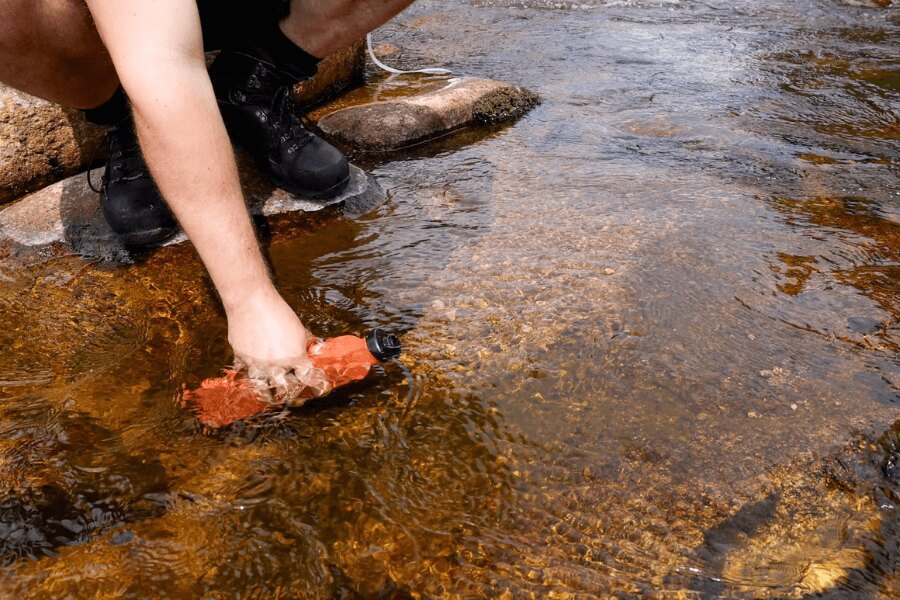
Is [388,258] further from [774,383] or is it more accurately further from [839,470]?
[839,470]

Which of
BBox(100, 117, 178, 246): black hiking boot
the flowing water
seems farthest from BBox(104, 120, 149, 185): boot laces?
the flowing water

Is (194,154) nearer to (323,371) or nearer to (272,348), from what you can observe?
(272,348)

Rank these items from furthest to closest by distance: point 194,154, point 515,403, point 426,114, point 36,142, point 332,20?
point 426,114
point 36,142
point 332,20
point 515,403
point 194,154

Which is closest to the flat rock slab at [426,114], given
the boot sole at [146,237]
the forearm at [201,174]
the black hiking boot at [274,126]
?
the black hiking boot at [274,126]

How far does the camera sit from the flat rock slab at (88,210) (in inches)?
105

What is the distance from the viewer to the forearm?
1657 mm

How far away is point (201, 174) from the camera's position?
5.55 ft

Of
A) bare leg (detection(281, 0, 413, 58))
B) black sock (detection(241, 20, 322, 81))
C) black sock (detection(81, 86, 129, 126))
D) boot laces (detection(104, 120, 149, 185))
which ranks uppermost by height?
bare leg (detection(281, 0, 413, 58))

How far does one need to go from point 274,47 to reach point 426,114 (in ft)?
3.34

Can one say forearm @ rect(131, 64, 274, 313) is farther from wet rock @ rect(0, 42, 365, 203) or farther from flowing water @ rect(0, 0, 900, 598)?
wet rock @ rect(0, 42, 365, 203)

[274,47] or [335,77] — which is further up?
[274,47]

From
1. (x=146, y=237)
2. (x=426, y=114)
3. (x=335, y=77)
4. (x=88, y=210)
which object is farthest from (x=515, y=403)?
(x=335, y=77)

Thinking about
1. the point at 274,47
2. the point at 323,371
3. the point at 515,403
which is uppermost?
the point at 274,47

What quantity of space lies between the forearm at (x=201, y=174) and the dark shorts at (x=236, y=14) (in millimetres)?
1307
